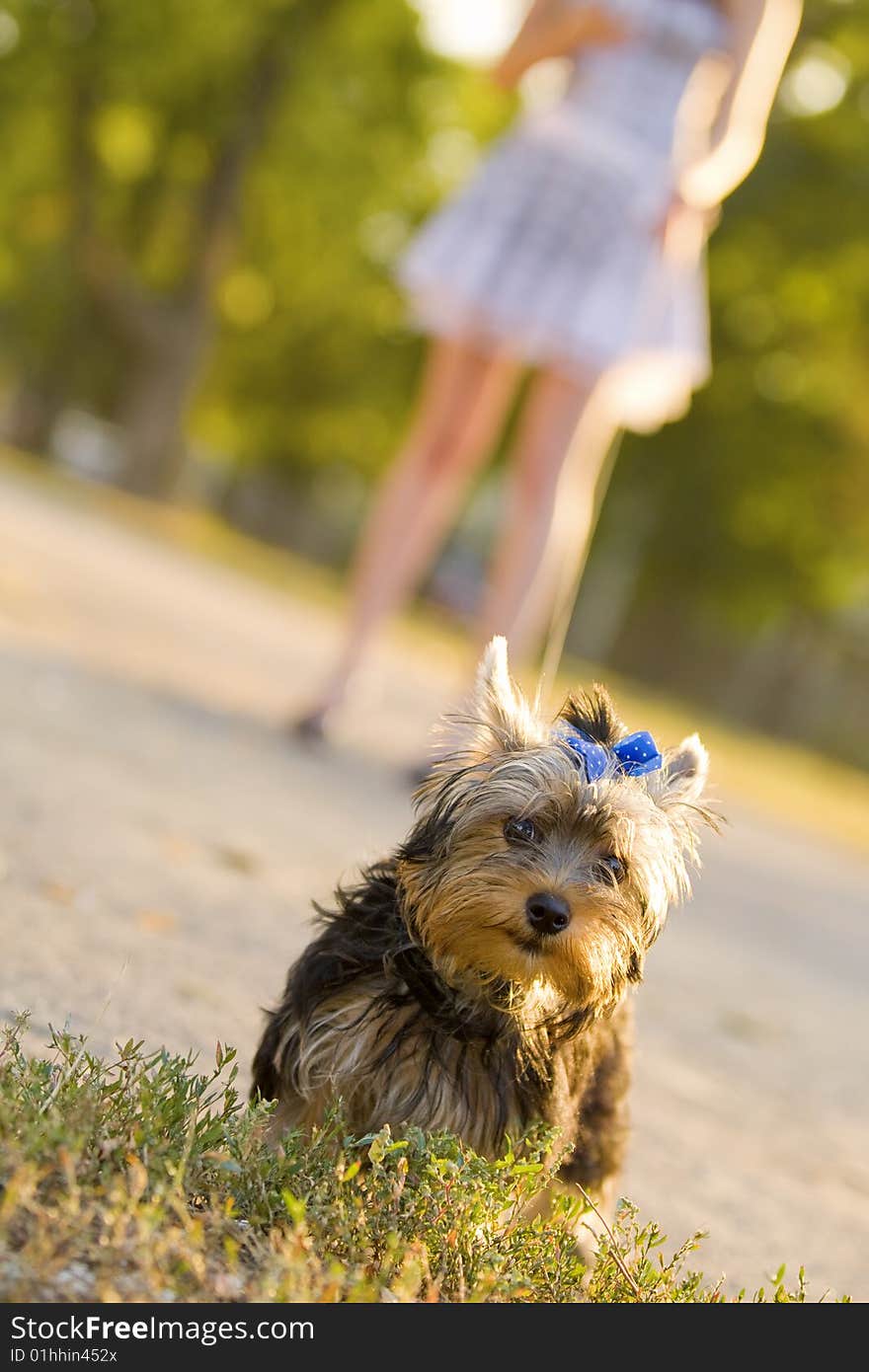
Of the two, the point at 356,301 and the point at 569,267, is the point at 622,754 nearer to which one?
the point at 569,267

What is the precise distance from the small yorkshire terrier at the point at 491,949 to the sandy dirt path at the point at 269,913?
441 mm

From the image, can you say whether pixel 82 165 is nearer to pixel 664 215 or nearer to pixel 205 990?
pixel 664 215

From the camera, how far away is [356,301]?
34.8 m

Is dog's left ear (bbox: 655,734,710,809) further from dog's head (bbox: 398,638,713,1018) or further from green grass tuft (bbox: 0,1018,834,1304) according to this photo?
green grass tuft (bbox: 0,1018,834,1304)

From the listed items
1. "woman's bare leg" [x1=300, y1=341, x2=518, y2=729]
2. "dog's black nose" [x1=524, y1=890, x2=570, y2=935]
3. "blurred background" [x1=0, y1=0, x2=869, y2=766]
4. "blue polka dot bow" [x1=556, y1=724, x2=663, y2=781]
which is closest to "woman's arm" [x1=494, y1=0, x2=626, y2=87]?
"woman's bare leg" [x1=300, y1=341, x2=518, y2=729]

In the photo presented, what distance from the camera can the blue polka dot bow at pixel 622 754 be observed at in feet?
10.9

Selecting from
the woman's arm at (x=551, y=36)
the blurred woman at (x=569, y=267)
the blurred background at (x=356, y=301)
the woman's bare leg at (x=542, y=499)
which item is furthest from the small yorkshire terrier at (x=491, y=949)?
the blurred background at (x=356, y=301)

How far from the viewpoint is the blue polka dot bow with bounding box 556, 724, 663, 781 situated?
10.9 feet

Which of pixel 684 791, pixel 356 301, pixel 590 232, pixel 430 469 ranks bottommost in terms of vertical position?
pixel 684 791

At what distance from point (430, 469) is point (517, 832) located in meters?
4.68

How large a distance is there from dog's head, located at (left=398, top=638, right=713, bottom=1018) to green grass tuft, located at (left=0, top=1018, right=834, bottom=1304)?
0.32 meters

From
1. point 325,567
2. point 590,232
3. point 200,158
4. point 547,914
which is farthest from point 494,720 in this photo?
point 325,567

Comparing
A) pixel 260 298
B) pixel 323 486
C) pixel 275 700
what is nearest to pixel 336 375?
pixel 260 298

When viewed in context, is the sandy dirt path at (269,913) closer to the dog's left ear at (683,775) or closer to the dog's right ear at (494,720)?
the dog's right ear at (494,720)
